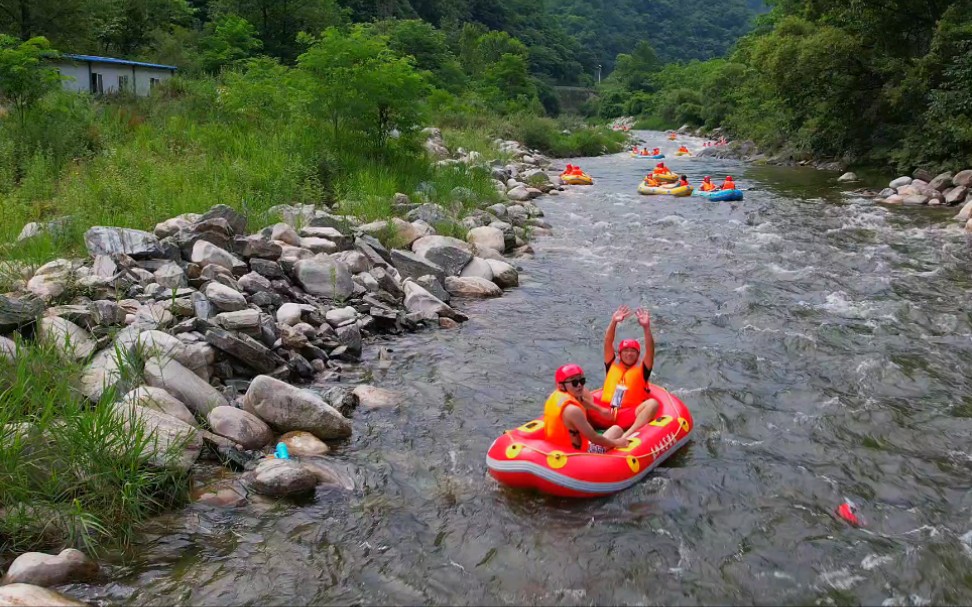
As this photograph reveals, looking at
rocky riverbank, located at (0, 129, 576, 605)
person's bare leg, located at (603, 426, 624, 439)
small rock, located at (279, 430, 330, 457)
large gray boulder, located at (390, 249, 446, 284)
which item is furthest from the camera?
large gray boulder, located at (390, 249, 446, 284)

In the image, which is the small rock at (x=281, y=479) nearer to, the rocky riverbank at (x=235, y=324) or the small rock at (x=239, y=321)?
the rocky riverbank at (x=235, y=324)

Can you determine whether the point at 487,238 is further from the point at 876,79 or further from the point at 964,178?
the point at 876,79

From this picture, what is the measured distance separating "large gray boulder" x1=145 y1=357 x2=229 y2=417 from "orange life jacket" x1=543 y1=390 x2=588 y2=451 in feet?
8.46

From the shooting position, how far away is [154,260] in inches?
297

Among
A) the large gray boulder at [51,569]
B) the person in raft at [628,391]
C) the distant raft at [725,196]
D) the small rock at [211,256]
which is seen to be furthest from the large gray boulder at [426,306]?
the distant raft at [725,196]

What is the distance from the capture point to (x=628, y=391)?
20.1 ft

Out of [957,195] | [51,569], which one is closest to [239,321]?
[51,569]

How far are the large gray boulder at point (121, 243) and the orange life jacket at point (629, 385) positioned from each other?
4922 mm

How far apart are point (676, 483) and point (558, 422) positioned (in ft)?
3.25

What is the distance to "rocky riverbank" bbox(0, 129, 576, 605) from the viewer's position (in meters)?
4.89

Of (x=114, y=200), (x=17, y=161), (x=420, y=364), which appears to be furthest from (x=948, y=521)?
(x=17, y=161)

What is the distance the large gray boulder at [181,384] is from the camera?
542cm

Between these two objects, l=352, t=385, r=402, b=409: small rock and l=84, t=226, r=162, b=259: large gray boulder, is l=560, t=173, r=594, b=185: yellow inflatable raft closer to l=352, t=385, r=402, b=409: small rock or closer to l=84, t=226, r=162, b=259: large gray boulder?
l=84, t=226, r=162, b=259: large gray boulder

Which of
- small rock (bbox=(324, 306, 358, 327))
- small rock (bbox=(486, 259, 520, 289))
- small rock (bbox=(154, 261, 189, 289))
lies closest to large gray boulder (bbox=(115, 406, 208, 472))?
small rock (bbox=(154, 261, 189, 289))
